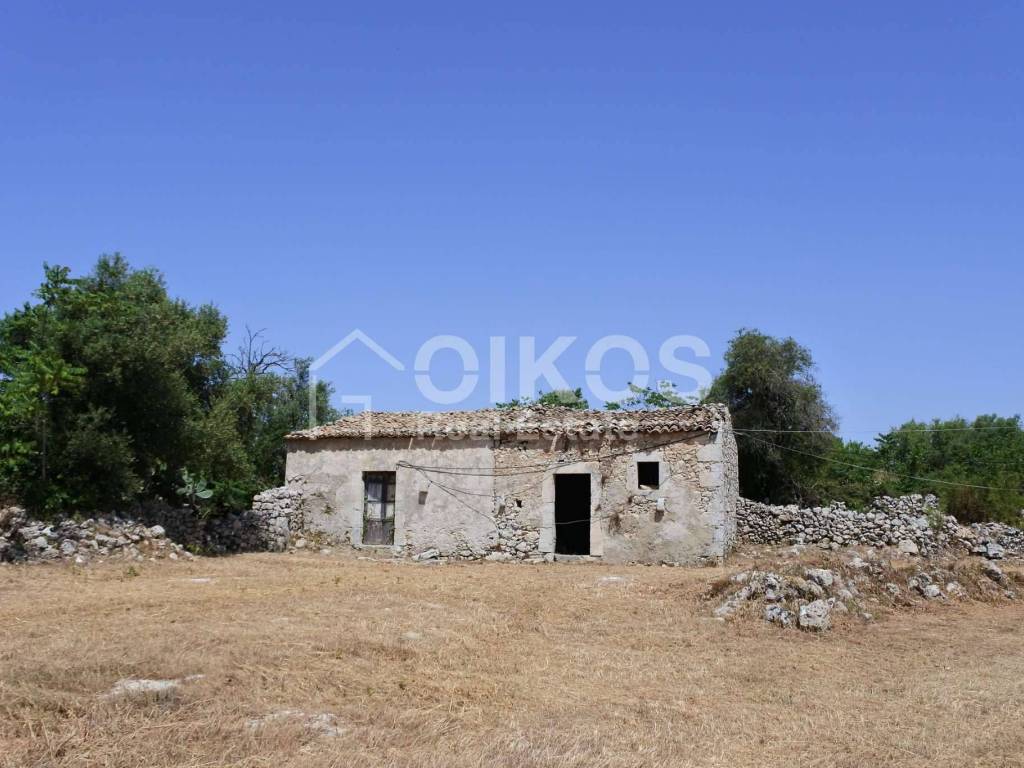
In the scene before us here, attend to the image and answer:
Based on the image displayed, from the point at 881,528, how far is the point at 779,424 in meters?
5.36

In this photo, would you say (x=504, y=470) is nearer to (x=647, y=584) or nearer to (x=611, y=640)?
(x=647, y=584)

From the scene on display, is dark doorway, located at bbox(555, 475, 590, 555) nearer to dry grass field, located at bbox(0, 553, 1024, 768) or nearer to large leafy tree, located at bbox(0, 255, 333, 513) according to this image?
large leafy tree, located at bbox(0, 255, 333, 513)

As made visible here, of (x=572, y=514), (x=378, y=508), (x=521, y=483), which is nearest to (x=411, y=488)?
(x=378, y=508)

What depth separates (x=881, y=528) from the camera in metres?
18.6

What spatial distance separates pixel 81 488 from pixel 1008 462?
25.6 meters

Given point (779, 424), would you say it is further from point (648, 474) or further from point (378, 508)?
point (378, 508)

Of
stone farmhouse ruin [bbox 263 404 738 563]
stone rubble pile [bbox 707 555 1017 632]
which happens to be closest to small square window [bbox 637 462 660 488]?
stone farmhouse ruin [bbox 263 404 738 563]

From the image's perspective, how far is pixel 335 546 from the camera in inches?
737

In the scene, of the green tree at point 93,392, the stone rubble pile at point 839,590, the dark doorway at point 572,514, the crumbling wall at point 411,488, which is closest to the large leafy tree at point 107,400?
the green tree at point 93,392

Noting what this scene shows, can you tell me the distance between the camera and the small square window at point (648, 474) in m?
16.9

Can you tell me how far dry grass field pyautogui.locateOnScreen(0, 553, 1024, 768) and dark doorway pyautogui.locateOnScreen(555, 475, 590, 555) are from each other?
26.9 ft

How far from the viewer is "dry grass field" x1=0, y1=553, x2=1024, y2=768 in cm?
509

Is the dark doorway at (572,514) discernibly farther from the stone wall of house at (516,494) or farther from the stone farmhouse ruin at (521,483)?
the stone wall of house at (516,494)

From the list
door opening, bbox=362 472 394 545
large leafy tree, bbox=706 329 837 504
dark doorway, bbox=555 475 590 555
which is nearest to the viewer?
door opening, bbox=362 472 394 545
